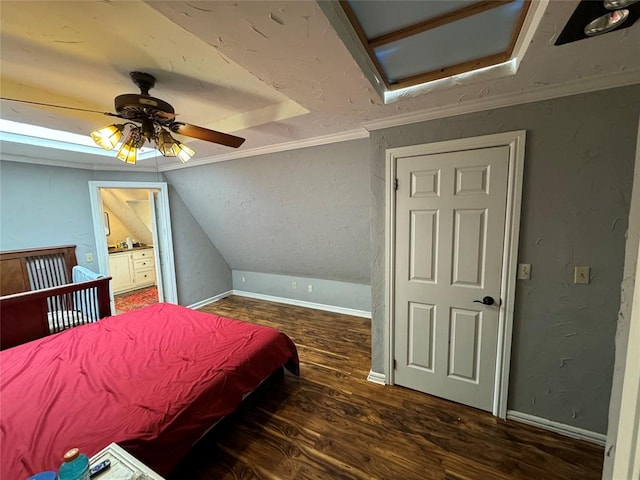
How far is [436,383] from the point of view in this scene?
213 cm

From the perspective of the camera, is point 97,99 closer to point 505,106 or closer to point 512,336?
point 505,106

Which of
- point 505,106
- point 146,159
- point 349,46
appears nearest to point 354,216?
point 505,106

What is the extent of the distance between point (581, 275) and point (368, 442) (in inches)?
70.3

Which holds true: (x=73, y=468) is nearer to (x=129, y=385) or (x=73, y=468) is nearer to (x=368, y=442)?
(x=129, y=385)

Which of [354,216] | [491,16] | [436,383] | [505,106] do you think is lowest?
[436,383]

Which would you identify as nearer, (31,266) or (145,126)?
(145,126)

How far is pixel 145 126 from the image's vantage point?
1521mm

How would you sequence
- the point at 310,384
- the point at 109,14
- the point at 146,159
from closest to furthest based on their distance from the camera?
1. the point at 109,14
2. the point at 310,384
3. the point at 146,159

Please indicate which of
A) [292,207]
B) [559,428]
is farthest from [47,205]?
[559,428]

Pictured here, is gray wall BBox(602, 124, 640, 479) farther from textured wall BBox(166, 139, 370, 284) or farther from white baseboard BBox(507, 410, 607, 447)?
textured wall BBox(166, 139, 370, 284)

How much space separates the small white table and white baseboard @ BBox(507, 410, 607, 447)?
2.30 metres

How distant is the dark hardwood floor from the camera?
1551 mm

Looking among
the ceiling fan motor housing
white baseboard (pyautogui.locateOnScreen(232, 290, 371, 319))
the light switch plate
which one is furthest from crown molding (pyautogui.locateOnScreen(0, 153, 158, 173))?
the light switch plate

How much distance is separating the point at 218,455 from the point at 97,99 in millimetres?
2621
